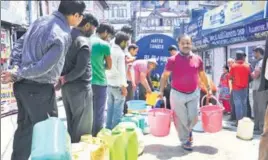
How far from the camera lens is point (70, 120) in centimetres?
395

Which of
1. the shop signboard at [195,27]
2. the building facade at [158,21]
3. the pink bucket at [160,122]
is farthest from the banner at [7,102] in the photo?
the building facade at [158,21]

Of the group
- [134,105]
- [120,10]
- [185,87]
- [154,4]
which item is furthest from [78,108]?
[154,4]

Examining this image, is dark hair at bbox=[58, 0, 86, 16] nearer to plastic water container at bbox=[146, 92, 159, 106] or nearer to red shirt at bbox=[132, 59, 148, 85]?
red shirt at bbox=[132, 59, 148, 85]

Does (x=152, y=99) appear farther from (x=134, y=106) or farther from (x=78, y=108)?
(x=78, y=108)

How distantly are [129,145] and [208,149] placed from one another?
88.2 inches

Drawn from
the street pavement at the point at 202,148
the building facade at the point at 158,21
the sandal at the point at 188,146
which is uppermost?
the building facade at the point at 158,21

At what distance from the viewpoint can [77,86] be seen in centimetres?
386

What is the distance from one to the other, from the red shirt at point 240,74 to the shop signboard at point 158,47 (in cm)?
273

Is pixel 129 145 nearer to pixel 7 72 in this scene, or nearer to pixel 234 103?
pixel 7 72

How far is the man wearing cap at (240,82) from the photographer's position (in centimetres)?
693

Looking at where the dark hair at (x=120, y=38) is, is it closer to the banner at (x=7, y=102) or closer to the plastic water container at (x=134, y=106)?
the plastic water container at (x=134, y=106)

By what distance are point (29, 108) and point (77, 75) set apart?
0.82 metres

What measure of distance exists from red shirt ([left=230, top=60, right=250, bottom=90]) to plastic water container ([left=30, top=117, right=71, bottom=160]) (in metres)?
5.24

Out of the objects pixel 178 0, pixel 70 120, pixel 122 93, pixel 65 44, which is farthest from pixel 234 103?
pixel 178 0
